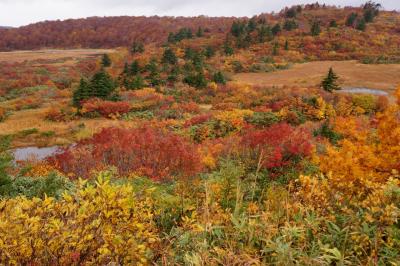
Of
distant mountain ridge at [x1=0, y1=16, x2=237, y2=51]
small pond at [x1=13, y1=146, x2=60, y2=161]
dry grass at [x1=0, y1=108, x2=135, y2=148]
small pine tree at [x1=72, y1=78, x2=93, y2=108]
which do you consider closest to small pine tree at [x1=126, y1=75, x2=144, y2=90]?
small pine tree at [x1=72, y1=78, x2=93, y2=108]

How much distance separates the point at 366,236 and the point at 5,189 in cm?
822

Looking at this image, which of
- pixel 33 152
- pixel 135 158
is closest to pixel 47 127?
pixel 33 152

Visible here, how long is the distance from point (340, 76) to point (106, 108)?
30831mm

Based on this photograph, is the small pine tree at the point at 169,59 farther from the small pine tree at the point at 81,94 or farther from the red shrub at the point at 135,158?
the red shrub at the point at 135,158

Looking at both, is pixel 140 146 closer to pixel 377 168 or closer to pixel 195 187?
pixel 195 187

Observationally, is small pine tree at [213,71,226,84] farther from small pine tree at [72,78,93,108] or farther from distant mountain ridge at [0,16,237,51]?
distant mountain ridge at [0,16,237,51]

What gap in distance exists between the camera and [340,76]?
150ft

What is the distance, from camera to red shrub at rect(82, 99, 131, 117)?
2863 centimetres

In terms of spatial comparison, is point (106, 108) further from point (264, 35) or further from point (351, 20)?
point (351, 20)

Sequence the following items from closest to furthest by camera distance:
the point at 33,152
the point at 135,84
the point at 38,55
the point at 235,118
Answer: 1. the point at 33,152
2. the point at 235,118
3. the point at 135,84
4. the point at 38,55

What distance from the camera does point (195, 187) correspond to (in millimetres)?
7254

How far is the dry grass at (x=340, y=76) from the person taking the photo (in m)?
41.7

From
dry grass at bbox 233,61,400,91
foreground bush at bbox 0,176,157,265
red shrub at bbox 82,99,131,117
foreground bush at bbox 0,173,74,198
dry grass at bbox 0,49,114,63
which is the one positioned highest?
foreground bush at bbox 0,176,157,265

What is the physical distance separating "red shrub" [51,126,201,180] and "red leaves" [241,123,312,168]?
94.2 inches
